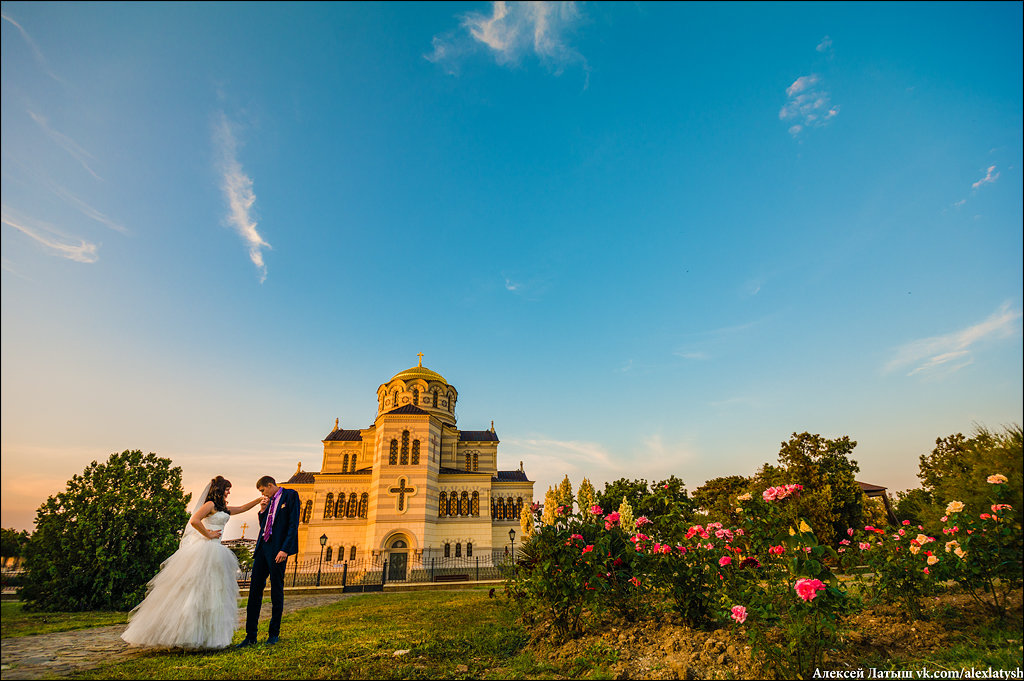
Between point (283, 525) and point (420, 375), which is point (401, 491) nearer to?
point (420, 375)

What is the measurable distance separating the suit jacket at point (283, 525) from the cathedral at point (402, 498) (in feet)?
80.8

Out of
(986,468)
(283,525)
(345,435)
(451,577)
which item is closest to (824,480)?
(986,468)

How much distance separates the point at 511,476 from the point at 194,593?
31712 millimetres

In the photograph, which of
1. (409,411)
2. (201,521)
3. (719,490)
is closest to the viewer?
(201,521)

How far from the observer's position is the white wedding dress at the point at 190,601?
3957 mm

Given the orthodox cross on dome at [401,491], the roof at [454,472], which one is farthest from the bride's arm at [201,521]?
the roof at [454,472]

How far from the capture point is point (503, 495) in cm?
3234

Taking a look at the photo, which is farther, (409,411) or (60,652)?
(409,411)

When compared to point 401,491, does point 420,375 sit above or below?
above

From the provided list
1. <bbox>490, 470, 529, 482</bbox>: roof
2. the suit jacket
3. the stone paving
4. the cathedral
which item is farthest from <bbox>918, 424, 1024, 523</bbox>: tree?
<bbox>490, 470, 529, 482</bbox>: roof

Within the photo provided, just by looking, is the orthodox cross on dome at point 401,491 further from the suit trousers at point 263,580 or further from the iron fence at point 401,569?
the suit trousers at point 263,580

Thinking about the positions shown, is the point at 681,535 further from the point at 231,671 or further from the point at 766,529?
the point at 231,671

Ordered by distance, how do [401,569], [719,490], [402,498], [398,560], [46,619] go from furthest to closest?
1. [719,490]
2. [402,498]
3. [398,560]
4. [401,569]
5. [46,619]

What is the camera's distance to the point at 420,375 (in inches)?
1441
